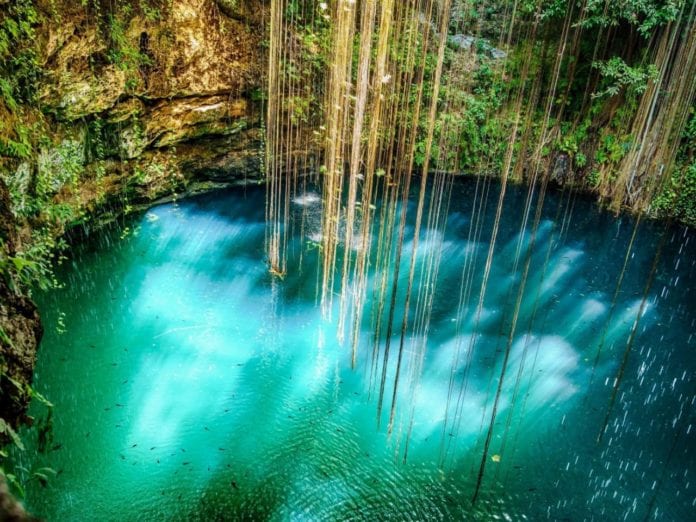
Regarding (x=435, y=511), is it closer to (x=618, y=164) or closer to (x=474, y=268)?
(x=474, y=268)

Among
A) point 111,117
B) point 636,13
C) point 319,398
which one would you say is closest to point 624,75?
point 636,13

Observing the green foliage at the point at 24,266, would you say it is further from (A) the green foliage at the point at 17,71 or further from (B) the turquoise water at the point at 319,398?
(B) the turquoise water at the point at 319,398

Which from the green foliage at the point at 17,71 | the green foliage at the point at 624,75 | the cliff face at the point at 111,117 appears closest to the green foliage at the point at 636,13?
the green foliage at the point at 624,75

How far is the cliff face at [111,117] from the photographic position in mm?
3727

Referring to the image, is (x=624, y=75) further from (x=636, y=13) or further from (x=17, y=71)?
(x=17, y=71)

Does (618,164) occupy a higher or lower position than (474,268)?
higher

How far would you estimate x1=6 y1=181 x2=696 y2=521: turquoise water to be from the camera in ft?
11.8

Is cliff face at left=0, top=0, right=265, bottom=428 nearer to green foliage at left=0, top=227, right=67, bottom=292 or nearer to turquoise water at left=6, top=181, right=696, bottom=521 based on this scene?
green foliage at left=0, top=227, right=67, bottom=292

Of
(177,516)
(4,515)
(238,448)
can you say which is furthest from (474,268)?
(4,515)

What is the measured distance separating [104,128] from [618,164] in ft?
27.2

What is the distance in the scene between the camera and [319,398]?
4578 millimetres

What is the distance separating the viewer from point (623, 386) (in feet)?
16.4

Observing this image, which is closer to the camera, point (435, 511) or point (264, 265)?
point (435, 511)

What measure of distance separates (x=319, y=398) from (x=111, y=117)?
4.39 metres
